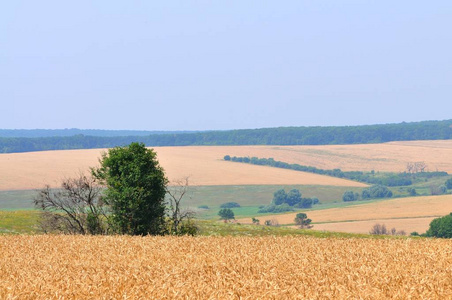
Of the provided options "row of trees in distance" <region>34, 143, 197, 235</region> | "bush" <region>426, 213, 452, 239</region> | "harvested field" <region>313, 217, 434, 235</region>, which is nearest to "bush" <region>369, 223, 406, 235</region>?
"harvested field" <region>313, 217, 434, 235</region>

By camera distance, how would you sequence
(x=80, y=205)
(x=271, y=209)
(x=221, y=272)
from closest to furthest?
(x=221, y=272) → (x=80, y=205) → (x=271, y=209)

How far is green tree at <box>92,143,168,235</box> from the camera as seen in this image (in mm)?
53250

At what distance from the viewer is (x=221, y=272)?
1678 cm

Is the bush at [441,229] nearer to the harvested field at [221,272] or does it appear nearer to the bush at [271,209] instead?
the bush at [271,209]

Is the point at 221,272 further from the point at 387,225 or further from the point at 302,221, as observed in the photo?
the point at 302,221

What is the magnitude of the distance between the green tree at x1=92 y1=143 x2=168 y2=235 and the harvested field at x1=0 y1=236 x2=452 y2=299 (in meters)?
24.5

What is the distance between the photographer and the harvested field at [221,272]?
42.1ft

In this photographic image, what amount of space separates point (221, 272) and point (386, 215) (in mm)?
143514

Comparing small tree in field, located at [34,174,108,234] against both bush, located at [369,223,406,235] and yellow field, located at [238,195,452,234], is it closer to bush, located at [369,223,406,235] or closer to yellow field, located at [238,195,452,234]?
yellow field, located at [238,195,452,234]

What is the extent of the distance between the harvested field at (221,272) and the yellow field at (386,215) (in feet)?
342

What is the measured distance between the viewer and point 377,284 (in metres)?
14.3

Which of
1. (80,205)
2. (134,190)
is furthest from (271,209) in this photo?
(134,190)

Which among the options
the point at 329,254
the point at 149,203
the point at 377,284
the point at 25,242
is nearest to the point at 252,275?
the point at 377,284

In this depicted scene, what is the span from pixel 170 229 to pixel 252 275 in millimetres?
40114
